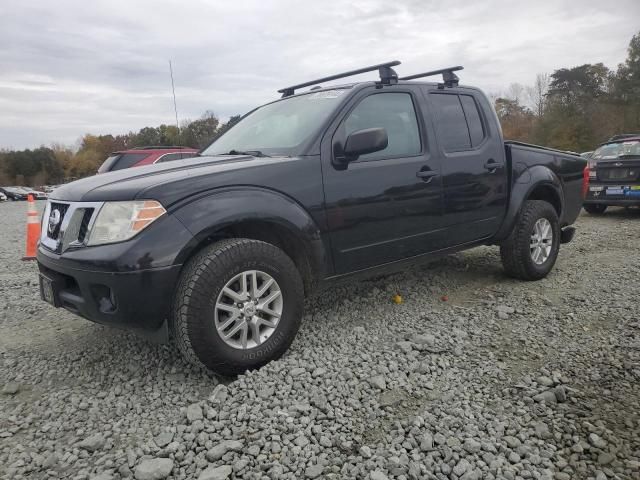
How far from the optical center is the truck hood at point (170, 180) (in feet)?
8.82

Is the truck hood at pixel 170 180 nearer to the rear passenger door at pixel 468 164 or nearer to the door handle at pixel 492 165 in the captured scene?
the rear passenger door at pixel 468 164

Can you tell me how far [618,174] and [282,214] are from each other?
856cm

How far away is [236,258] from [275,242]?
18.9 inches

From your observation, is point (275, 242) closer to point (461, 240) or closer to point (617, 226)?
point (461, 240)

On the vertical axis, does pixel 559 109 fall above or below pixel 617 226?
above

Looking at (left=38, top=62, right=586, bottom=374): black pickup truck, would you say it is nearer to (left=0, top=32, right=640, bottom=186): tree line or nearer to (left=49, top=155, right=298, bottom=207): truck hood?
(left=49, top=155, right=298, bottom=207): truck hood

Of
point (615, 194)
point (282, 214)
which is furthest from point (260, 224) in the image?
point (615, 194)

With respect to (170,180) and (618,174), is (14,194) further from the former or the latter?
(170,180)

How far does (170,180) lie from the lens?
276 cm

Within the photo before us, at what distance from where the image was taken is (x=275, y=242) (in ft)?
10.5

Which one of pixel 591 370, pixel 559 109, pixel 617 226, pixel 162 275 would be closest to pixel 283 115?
pixel 162 275

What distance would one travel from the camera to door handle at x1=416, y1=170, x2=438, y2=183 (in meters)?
3.72

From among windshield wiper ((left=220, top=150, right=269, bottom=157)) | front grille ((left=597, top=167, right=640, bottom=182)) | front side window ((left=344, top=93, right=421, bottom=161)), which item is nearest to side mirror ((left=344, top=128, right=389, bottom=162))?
front side window ((left=344, top=93, right=421, bottom=161))

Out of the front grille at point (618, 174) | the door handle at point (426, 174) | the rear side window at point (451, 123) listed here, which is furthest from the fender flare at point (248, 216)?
the front grille at point (618, 174)
